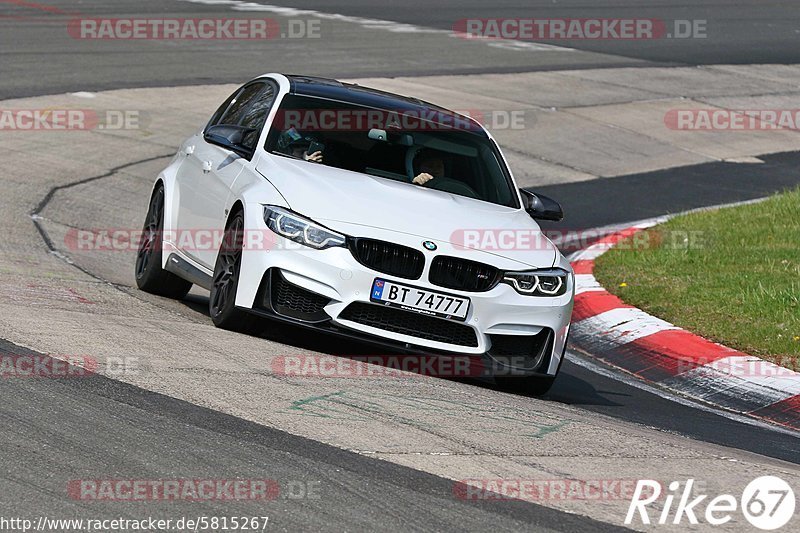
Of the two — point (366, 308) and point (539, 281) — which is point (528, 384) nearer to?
point (539, 281)

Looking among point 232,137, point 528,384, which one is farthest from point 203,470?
point 232,137

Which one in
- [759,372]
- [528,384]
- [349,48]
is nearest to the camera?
[528,384]

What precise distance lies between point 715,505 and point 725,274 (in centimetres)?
611

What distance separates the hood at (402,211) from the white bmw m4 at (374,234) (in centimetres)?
1

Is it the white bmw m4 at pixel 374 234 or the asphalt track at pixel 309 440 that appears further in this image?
the white bmw m4 at pixel 374 234

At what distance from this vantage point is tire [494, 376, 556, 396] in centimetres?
802

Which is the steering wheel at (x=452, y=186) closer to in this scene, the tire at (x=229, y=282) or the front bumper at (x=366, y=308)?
the front bumper at (x=366, y=308)

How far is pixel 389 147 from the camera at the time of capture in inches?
344

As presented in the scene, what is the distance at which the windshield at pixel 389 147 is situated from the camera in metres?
8.61

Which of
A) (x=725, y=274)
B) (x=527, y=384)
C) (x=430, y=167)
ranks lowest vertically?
(x=725, y=274)

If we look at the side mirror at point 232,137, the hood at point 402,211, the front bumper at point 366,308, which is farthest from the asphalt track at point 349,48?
the front bumper at point 366,308

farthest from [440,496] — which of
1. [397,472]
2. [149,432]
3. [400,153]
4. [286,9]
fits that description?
[286,9]

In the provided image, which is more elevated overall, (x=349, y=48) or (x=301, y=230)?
(x=301, y=230)

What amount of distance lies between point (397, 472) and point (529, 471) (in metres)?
0.57
